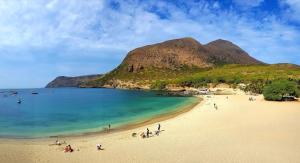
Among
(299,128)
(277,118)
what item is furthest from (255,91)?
(299,128)

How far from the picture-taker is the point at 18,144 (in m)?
33.0

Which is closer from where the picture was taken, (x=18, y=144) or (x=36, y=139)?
(x=18, y=144)

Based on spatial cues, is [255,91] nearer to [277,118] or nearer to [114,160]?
[277,118]

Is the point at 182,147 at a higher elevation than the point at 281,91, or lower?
lower

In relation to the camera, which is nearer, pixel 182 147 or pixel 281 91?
pixel 182 147

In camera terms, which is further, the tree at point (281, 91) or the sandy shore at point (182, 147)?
the tree at point (281, 91)

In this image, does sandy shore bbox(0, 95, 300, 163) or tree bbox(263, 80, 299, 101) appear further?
tree bbox(263, 80, 299, 101)

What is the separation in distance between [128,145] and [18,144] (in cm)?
1215

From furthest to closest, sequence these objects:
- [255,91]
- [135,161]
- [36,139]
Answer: [255,91], [36,139], [135,161]

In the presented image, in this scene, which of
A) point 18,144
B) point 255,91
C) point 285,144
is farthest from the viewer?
point 255,91

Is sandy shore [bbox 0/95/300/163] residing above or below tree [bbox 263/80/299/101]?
below

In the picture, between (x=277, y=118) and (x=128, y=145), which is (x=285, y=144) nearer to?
(x=128, y=145)

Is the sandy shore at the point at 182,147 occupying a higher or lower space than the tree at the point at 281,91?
lower

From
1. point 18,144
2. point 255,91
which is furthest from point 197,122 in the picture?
point 255,91
